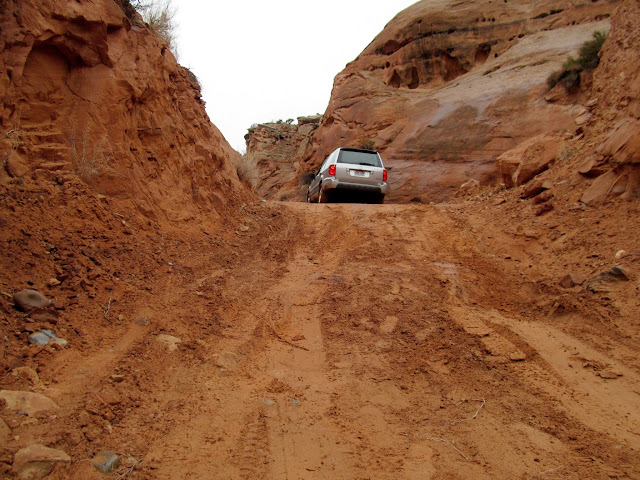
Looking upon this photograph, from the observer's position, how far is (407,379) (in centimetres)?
382

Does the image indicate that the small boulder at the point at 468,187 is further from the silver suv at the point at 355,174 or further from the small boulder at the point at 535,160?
the silver suv at the point at 355,174

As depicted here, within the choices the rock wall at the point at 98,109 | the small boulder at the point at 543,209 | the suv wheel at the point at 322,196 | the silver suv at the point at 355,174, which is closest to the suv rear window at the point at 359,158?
the silver suv at the point at 355,174

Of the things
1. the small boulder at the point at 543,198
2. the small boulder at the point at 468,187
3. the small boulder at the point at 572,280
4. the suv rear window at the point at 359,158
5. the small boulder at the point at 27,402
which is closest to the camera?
the small boulder at the point at 27,402

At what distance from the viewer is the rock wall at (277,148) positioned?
26125mm

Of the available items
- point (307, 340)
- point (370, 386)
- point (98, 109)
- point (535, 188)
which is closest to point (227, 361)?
point (307, 340)

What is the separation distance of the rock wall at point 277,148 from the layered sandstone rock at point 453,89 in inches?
249

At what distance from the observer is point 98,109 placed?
584cm

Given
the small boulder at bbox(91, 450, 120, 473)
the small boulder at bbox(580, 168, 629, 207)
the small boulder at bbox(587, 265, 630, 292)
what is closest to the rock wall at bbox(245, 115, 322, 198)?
the small boulder at bbox(580, 168, 629, 207)

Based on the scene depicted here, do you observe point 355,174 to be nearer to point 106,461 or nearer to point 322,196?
point 322,196

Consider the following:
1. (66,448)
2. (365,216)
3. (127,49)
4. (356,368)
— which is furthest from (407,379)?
(127,49)

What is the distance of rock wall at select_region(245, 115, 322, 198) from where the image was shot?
26.1 metres

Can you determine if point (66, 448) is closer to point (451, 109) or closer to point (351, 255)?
point (351, 255)

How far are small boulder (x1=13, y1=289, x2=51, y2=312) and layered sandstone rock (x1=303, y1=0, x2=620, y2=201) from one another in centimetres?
1140

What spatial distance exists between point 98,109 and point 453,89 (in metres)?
14.1
